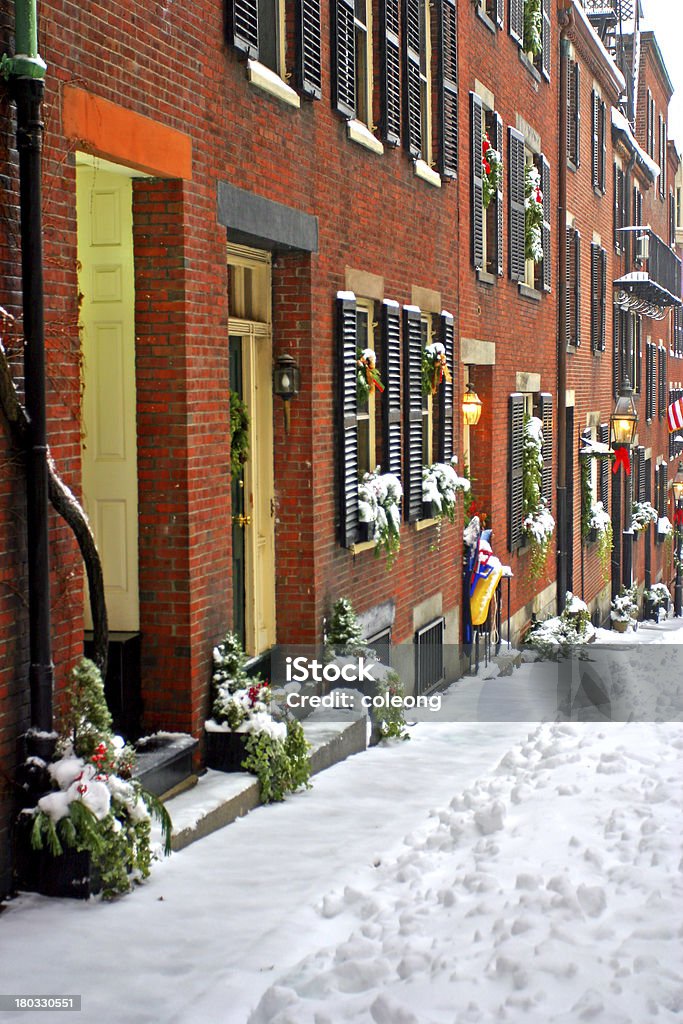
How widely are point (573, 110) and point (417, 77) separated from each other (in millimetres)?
9958

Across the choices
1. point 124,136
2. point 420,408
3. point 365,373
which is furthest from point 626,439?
point 124,136

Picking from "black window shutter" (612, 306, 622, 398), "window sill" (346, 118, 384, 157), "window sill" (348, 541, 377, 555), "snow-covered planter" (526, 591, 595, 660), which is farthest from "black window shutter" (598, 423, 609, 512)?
"window sill" (346, 118, 384, 157)

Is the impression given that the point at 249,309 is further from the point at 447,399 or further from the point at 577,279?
the point at 577,279

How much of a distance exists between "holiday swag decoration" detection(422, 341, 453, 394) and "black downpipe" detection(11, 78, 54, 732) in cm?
721

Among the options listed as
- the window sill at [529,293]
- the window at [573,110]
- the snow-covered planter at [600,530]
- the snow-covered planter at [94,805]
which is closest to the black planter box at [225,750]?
the snow-covered planter at [94,805]

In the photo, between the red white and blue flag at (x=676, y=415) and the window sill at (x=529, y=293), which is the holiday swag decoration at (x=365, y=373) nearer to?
the window sill at (x=529, y=293)

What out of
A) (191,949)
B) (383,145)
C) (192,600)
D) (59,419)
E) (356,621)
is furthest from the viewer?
(383,145)

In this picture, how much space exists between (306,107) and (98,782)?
5418 millimetres

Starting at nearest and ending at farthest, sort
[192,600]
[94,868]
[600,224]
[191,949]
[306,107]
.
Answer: [191,949] < [94,868] < [192,600] < [306,107] < [600,224]

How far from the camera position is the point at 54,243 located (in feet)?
19.3

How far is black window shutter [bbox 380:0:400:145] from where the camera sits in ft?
35.9

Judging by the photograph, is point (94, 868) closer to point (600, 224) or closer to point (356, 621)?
point (356, 621)

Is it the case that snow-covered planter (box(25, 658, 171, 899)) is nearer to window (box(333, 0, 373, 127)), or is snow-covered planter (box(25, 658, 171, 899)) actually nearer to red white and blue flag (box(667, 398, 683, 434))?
window (box(333, 0, 373, 127))

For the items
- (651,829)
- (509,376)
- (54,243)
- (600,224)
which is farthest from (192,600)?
(600,224)
